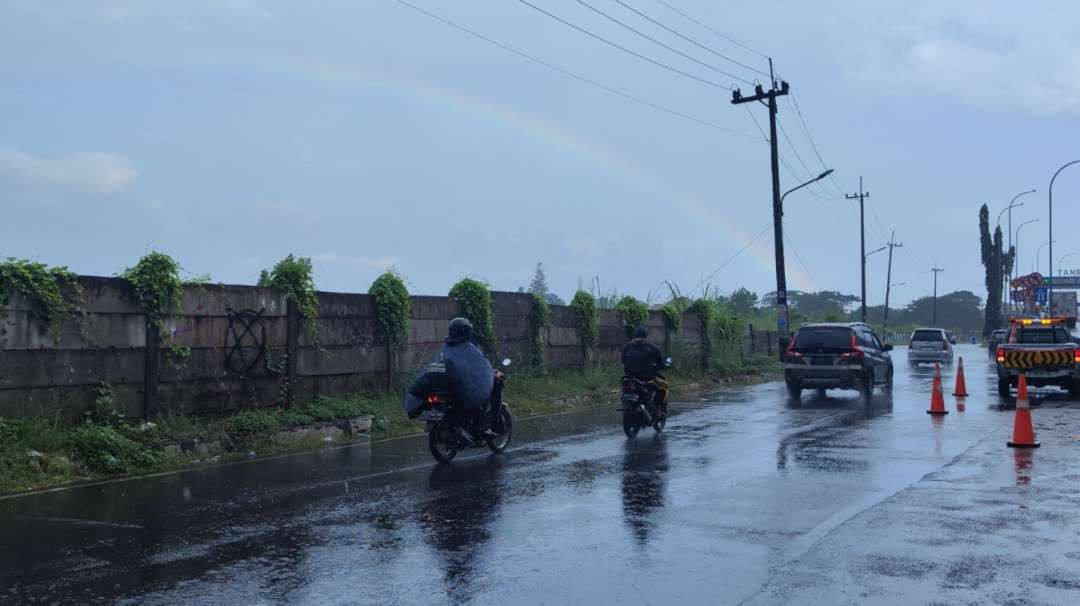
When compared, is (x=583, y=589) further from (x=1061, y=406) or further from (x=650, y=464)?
(x=1061, y=406)

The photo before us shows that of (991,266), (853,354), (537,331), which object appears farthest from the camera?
(991,266)

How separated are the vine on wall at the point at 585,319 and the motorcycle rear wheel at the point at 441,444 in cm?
1294

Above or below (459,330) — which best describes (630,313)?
above

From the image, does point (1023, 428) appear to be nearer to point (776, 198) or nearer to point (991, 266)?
point (776, 198)

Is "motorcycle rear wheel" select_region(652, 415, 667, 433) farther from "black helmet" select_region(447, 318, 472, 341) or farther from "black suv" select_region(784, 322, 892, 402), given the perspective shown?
"black suv" select_region(784, 322, 892, 402)

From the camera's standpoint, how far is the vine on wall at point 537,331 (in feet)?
75.5

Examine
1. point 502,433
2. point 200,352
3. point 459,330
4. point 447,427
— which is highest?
point 459,330

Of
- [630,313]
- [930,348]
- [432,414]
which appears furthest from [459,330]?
[930,348]

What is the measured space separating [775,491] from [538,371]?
523 inches

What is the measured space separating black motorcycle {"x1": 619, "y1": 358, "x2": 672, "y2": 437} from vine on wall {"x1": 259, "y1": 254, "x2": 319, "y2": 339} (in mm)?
5325

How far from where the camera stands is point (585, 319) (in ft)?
83.2

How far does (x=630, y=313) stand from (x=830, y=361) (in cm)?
637

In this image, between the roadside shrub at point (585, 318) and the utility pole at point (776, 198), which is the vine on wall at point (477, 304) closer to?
the roadside shrub at point (585, 318)

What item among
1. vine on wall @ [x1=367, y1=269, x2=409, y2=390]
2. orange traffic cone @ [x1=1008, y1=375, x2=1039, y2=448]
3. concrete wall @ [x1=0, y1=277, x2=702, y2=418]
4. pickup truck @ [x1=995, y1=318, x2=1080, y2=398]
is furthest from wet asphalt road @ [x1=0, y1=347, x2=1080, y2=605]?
pickup truck @ [x1=995, y1=318, x2=1080, y2=398]
